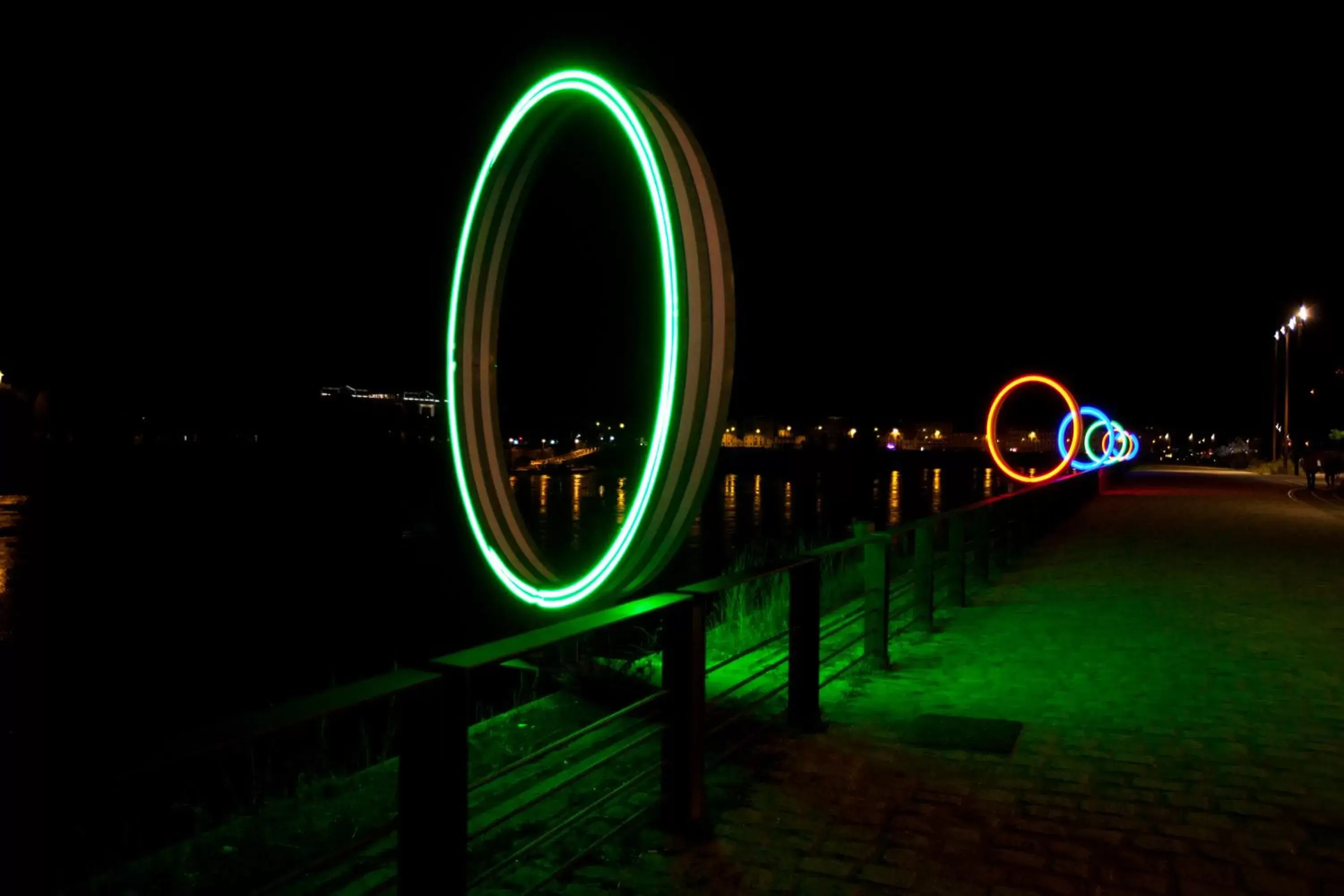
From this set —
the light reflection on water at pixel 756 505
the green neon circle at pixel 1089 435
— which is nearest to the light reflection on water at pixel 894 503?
the light reflection on water at pixel 756 505

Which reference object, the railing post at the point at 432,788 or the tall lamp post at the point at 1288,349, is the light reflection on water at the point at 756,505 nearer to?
the tall lamp post at the point at 1288,349

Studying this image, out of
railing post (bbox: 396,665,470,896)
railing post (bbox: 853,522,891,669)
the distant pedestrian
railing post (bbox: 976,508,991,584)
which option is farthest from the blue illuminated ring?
Answer: railing post (bbox: 396,665,470,896)

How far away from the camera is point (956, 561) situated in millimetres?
10211

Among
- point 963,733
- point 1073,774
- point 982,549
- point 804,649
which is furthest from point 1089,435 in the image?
point 1073,774

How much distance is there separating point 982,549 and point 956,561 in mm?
1918

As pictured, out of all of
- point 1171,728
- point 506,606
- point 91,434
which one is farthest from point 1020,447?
point 1171,728

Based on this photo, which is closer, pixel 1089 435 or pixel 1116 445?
pixel 1089 435

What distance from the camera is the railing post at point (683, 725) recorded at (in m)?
4.43

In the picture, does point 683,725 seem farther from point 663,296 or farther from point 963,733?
point 963,733

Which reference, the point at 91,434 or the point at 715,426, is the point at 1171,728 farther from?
the point at 91,434

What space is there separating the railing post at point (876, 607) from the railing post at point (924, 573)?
1.43m

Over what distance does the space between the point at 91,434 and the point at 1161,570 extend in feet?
272

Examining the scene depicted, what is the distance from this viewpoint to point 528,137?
5430 mm

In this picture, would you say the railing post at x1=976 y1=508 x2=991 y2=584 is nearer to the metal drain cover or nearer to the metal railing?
the metal railing
